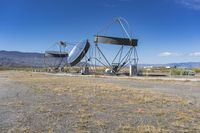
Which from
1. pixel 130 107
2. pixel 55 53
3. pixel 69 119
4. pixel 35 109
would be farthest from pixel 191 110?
pixel 55 53

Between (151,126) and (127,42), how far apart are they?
161ft

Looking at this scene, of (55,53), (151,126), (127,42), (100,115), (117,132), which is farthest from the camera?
(55,53)

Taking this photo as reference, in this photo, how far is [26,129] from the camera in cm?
1065

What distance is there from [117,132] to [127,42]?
49986 mm

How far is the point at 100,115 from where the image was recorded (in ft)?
45.0

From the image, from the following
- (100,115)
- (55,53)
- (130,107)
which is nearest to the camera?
(100,115)

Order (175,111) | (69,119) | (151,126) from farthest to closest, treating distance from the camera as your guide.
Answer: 1. (175,111)
2. (69,119)
3. (151,126)

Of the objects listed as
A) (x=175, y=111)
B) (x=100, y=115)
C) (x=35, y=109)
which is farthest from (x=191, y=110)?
(x=35, y=109)

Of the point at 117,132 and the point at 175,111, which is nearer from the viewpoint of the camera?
the point at 117,132

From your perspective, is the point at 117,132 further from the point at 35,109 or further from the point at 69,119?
the point at 35,109

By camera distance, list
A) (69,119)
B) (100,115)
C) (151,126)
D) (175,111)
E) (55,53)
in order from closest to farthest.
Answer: (151,126), (69,119), (100,115), (175,111), (55,53)

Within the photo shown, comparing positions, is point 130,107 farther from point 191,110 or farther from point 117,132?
point 117,132

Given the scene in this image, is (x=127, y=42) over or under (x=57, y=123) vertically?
over

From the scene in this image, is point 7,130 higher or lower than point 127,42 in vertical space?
lower
